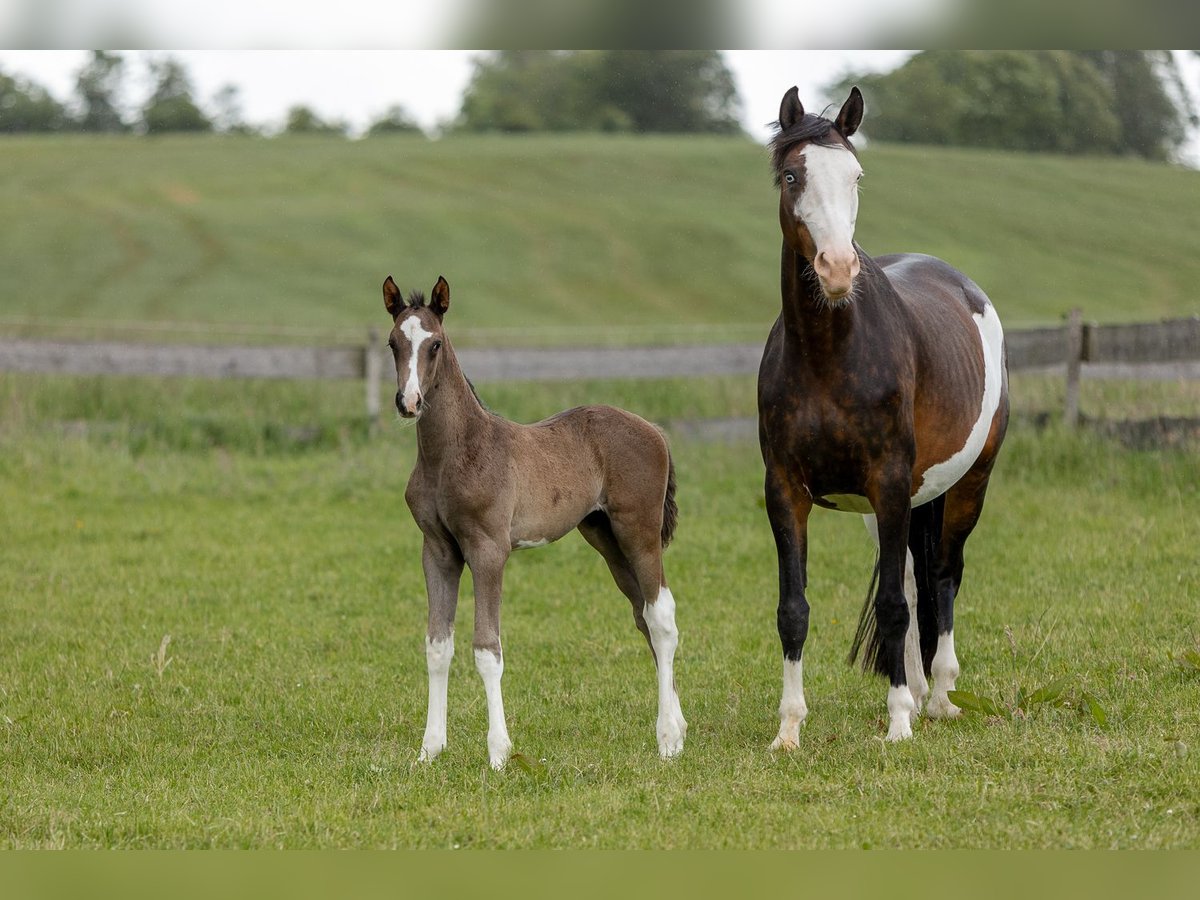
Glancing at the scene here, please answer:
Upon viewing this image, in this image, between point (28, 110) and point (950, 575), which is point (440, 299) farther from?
point (28, 110)

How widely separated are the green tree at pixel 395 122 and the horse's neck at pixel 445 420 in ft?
218

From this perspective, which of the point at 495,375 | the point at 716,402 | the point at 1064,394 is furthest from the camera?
the point at 716,402

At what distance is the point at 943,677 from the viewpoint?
707 cm

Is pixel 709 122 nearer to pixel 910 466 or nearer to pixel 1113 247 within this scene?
pixel 1113 247

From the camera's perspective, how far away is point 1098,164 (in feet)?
158

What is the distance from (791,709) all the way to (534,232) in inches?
1454

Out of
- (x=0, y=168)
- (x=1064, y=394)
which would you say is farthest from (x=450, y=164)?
(x=1064, y=394)

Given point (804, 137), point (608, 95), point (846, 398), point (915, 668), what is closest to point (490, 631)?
point (846, 398)

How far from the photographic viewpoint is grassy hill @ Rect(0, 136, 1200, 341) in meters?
34.1

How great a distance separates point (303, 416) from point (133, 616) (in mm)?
7115

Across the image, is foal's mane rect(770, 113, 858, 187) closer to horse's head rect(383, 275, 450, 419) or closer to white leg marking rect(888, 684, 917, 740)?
horse's head rect(383, 275, 450, 419)

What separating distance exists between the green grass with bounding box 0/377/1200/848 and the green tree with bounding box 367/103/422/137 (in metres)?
58.5

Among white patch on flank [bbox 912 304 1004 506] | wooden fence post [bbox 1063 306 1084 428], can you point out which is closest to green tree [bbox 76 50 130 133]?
wooden fence post [bbox 1063 306 1084 428]

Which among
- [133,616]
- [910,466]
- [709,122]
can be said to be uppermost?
[709,122]
